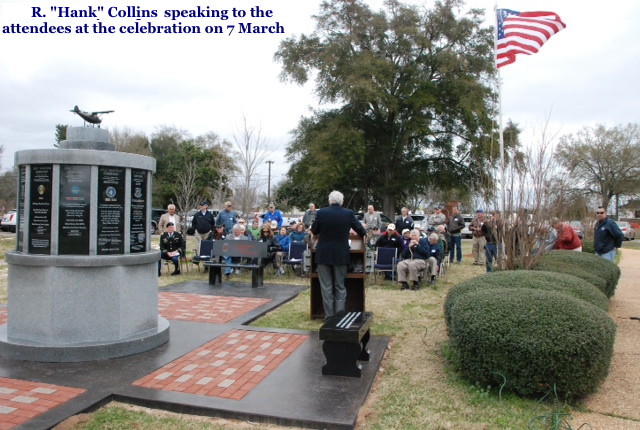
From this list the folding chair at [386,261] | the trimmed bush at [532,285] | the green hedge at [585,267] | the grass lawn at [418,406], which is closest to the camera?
the grass lawn at [418,406]

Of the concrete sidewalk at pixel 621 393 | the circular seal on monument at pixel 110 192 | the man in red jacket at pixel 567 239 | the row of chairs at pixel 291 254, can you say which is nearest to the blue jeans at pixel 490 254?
the man in red jacket at pixel 567 239

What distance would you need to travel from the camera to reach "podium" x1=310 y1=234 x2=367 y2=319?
762 centimetres

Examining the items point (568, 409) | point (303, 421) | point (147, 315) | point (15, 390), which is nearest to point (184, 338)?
point (147, 315)

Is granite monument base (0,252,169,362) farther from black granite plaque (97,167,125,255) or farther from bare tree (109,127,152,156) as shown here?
bare tree (109,127,152,156)

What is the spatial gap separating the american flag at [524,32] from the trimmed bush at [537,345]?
1038 centimetres

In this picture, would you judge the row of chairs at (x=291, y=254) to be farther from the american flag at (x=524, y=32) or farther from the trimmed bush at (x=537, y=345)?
the trimmed bush at (x=537, y=345)

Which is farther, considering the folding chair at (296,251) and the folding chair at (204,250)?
the folding chair at (296,251)

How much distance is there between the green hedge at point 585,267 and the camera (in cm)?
801

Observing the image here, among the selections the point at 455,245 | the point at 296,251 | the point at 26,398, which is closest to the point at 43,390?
the point at 26,398

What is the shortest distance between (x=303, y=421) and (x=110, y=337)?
2.63 meters

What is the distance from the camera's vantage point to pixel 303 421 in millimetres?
3900

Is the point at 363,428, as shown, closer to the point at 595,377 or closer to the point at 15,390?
the point at 595,377

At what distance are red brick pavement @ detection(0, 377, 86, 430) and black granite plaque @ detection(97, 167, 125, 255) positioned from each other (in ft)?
4.76

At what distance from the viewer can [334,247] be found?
6676 millimetres
